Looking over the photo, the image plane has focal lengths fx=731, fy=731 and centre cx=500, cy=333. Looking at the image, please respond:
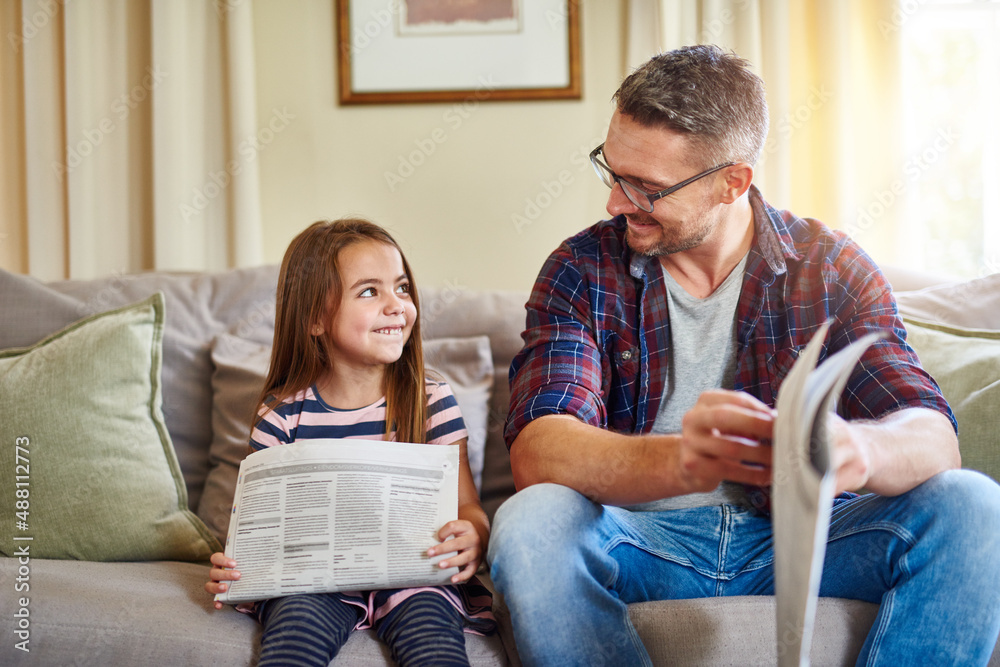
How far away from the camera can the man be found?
2.87 ft

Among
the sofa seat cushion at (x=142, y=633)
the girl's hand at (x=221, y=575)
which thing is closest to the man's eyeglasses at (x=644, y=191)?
the sofa seat cushion at (x=142, y=633)

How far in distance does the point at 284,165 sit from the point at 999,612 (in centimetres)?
194

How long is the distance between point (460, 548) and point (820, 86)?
5.65 ft

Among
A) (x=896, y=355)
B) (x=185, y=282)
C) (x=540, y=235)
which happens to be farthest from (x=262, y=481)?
(x=540, y=235)

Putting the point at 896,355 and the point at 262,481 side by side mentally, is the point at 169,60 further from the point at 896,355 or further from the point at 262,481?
the point at 896,355

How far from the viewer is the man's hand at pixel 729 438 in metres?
0.73

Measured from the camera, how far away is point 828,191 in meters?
2.05

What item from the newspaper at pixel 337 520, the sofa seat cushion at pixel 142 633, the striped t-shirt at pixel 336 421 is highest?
the striped t-shirt at pixel 336 421

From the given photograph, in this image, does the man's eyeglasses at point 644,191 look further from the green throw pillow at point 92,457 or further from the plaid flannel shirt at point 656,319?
the green throw pillow at point 92,457

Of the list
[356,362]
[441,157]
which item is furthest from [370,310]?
[441,157]

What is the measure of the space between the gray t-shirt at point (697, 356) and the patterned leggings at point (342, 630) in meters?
0.37

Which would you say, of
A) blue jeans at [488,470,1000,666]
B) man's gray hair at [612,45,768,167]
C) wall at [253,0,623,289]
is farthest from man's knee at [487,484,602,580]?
wall at [253,0,623,289]

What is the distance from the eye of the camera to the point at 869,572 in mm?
988

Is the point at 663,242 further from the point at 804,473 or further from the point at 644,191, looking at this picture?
the point at 804,473
